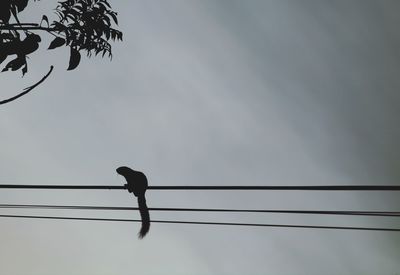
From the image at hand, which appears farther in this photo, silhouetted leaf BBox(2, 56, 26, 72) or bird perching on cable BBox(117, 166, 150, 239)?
bird perching on cable BBox(117, 166, 150, 239)

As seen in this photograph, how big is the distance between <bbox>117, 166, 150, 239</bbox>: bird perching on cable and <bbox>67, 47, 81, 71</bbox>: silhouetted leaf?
2.52 meters

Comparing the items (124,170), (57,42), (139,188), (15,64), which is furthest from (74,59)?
(124,170)

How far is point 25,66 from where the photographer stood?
8117mm

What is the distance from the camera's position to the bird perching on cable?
29.8ft

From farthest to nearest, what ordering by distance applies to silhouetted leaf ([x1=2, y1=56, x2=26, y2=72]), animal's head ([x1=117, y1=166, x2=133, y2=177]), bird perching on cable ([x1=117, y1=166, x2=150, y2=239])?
animal's head ([x1=117, y1=166, x2=133, y2=177]), bird perching on cable ([x1=117, y1=166, x2=150, y2=239]), silhouetted leaf ([x1=2, y1=56, x2=26, y2=72])

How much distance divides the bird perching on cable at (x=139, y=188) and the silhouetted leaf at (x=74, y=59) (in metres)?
2.52

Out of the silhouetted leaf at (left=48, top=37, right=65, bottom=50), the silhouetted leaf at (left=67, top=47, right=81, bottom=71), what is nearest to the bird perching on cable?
the silhouetted leaf at (left=67, top=47, right=81, bottom=71)

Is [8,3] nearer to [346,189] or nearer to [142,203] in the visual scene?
[142,203]

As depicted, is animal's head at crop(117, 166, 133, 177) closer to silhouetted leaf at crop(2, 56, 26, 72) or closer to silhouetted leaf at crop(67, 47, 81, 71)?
silhouetted leaf at crop(67, 47, 81, 71)

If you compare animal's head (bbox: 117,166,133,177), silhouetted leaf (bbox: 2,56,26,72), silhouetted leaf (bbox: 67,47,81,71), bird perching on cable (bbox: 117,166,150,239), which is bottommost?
bird perching on cable (bbox: 117,166,150,239)

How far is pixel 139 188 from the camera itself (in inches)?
358

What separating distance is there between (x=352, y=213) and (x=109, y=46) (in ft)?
20.4

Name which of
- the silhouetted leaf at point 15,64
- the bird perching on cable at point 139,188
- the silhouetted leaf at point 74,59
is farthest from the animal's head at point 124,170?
the silhouetted leaf at point 15,64

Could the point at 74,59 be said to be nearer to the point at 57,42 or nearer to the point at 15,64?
the point at 57,42
